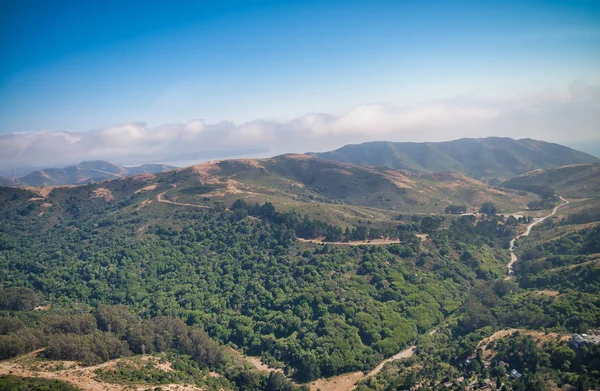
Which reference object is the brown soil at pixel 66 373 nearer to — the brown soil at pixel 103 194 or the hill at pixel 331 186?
the hill at pixel 331 186

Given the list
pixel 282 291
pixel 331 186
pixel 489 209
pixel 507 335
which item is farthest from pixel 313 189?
pixel 507 335

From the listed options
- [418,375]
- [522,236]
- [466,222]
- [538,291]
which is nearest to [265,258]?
[418,375]

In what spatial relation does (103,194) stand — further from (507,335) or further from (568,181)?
(568,181)

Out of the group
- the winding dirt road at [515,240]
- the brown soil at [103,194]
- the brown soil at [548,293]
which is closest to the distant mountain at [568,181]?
the winding dirt road at [515,240]

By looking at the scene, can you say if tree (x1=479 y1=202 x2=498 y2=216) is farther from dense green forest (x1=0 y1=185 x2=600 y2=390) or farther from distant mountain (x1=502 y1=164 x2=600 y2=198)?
distant mountain (x1=502 y1=164 x2=600 y2=198)

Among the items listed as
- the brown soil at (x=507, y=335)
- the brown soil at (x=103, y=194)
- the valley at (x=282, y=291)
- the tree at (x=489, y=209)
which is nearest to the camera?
the valley at (x=282, y=291)

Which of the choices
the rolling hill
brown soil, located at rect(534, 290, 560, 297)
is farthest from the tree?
brown soil, located at rect(534, 290, 560, 297)

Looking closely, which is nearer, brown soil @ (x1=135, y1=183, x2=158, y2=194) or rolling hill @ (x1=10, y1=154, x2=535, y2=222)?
rolling hill @ (x1=10, y1=154, x2=535, y2=222)

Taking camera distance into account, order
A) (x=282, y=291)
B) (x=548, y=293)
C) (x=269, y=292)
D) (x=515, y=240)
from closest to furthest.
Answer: (x=548, y=293), (x=282, y=291), (x=269, y=292), (x=515, y=240)

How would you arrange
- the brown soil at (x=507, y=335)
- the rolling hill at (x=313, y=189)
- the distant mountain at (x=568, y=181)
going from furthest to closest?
the distant mountain at (x=568, y=181), the rolling hill at (x=313, y=189), the brown soil at (x=507, y=335)

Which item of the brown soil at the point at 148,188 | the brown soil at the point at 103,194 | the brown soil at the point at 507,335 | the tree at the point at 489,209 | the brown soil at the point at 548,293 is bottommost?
the brown soil at the point at 507,335
